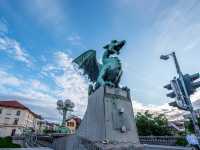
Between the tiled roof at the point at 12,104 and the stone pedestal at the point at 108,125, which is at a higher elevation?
the tiled roof at the point at 12,104

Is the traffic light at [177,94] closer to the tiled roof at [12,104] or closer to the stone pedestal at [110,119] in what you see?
the stone pedestal at [110,119]

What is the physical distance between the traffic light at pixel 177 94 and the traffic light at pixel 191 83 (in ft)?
0.68

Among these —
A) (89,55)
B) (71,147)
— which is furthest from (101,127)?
(89,55)

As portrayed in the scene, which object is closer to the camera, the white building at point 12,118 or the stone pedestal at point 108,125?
the stone pedestal at point 108,125

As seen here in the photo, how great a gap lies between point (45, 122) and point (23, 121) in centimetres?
2172

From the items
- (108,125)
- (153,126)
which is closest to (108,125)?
(108,125)

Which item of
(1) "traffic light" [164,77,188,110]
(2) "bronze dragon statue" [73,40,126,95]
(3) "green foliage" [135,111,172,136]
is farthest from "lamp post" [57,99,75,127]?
(1) "traffic light" [164,77,188,110]

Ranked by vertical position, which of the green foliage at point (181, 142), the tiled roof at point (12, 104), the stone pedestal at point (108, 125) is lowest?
the green foliage at point (181, 142)

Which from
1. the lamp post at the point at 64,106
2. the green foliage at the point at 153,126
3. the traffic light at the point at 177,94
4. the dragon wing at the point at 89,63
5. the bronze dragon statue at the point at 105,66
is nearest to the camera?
the traffic light at the point at 177,94

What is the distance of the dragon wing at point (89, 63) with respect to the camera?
10992 millimetres

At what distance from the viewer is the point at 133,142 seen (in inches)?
310

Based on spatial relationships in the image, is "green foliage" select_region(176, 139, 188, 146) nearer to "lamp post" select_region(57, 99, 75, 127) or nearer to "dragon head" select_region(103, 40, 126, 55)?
"dragon head" select_region(103, 40, 126, 55)

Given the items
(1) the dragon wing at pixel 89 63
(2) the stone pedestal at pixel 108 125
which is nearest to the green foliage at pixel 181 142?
(2) the stone pedestal at pixel 108 125

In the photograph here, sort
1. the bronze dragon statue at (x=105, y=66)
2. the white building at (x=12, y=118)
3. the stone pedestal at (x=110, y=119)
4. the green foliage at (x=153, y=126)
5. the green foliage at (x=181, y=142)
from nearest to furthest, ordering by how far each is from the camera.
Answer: the stone pedestal at (x=110, y=119)
the bronze dragon statue at (x=105, y=66)
the green foliage at (x=181, y=142)
the green foliage at (x=153, y=126)
the white building at (x=12, y=118)
